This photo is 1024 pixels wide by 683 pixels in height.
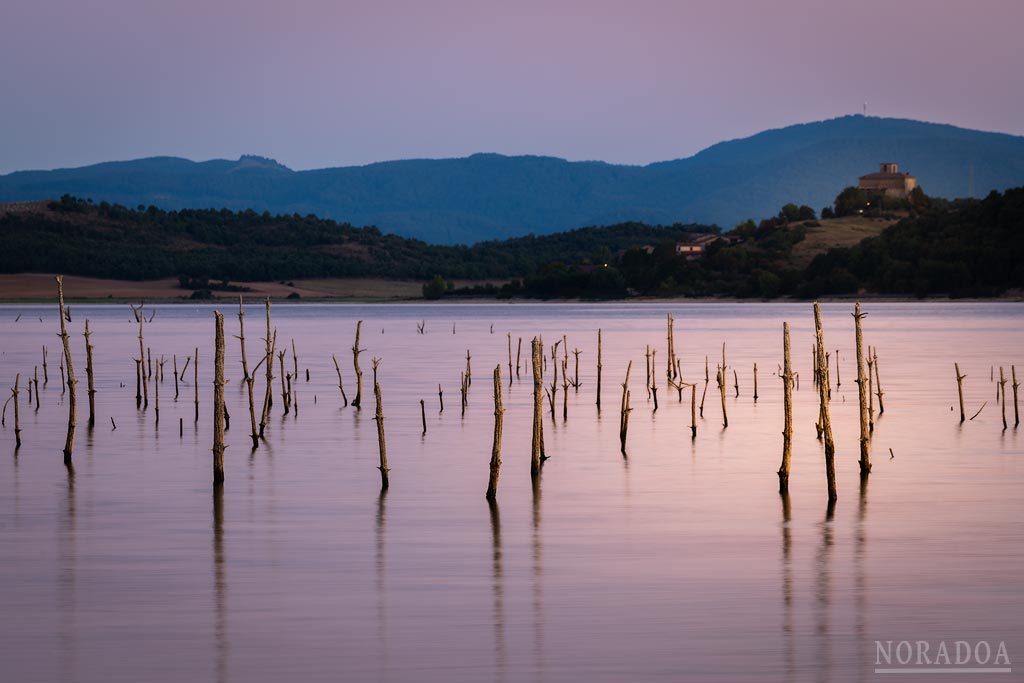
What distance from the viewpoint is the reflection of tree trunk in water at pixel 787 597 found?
15633 mm

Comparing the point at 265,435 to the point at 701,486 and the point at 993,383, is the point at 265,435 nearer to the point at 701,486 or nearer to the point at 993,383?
the point at 701,486

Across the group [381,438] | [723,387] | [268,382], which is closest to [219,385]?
[381,438]

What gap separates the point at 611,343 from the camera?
10412 cm

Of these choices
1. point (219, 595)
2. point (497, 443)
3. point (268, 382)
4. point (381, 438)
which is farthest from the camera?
point (268, 382)

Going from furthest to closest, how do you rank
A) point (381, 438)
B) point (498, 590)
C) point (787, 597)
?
point (381, 438), point (498, 590), point (787, 597)

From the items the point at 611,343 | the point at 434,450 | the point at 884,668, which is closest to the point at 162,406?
the point at 434,450

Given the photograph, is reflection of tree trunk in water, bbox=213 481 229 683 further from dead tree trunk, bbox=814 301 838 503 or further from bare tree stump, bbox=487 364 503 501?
dead tree trunk, bbox=814 301 838 503

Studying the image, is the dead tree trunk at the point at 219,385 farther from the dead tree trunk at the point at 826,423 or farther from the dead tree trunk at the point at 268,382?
the dead tree trunk at the point at 826,423

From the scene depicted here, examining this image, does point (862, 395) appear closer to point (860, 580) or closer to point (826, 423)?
point (826, 423)

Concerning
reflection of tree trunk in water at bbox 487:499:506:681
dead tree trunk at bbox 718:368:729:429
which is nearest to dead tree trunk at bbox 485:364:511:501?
reflection of tree trunk in water at bbox 487:499:506:681

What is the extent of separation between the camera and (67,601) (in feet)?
61.3

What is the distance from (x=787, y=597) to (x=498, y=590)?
378cm

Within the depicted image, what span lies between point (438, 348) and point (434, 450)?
62.0m

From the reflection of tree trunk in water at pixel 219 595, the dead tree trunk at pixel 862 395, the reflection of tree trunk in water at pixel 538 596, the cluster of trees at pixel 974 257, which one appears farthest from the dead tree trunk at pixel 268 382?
the cluster of trees at pixel 974 257
